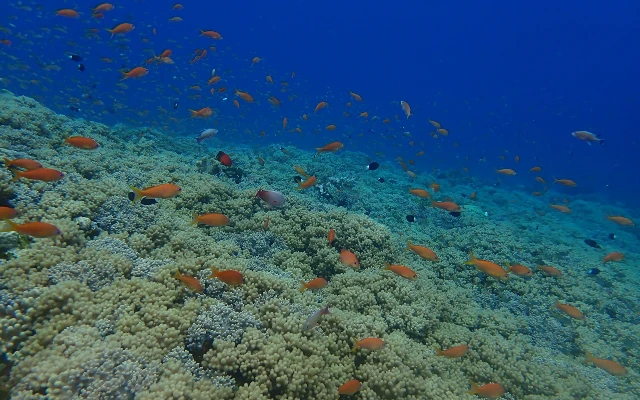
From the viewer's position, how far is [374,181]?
17.3 meters

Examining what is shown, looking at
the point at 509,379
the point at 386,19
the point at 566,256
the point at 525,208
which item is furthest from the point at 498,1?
the point at 509,379

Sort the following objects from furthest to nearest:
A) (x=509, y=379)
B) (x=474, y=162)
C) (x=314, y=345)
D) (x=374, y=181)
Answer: (x=474, y=162) < (x=374, y=181) < (x=509, y=379) < (x=314, y=345)

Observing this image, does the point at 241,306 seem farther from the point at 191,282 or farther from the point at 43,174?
the point at 43,174

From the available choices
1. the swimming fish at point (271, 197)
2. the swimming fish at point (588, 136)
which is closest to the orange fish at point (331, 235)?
the swimming fish at point (271, 197)

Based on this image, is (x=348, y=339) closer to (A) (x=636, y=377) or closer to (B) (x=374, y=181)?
(A) (x=636, y=377)

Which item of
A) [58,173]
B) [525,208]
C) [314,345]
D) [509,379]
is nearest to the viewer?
[314,345]

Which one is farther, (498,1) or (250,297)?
(498,1)

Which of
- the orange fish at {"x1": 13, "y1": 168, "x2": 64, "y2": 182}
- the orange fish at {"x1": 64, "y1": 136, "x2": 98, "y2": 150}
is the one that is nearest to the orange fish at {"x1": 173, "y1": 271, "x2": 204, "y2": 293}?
the orange fish at {"x1": 13, "y1": 168, "x2": 64, "y2": 182}

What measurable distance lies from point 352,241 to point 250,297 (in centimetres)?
310

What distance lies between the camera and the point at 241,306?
4277 mm

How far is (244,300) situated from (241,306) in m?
0.13

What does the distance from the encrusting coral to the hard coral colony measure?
0.03 metres

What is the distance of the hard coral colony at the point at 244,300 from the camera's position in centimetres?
330

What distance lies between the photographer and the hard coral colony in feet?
10.8
